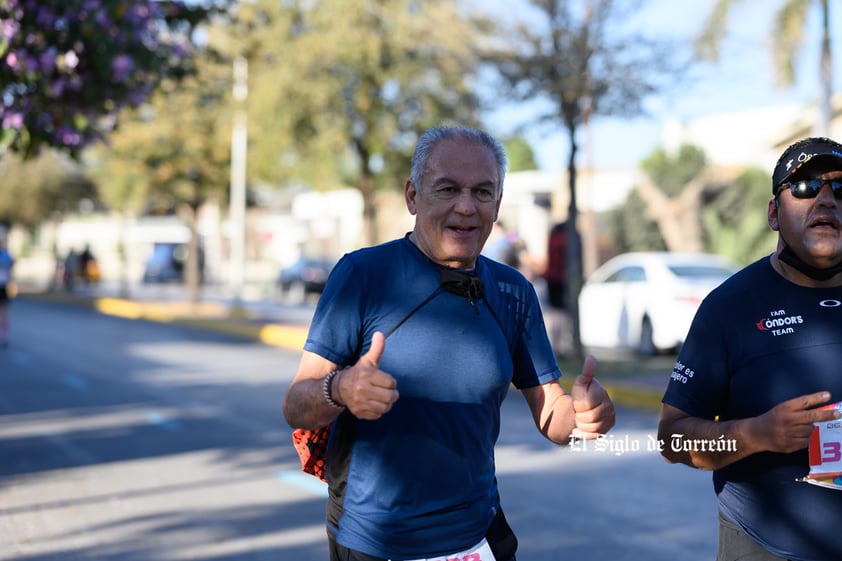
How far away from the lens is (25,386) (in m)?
15.5

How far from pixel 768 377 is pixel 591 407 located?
491 mm

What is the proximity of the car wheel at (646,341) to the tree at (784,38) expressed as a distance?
13.1 ft

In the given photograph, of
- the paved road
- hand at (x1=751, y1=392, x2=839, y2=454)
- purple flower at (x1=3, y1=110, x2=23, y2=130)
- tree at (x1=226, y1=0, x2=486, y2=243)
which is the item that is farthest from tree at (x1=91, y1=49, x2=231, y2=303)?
hand at (x1=751, y1=392, x2=839, y2=454)

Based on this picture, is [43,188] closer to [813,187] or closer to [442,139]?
[442,139]

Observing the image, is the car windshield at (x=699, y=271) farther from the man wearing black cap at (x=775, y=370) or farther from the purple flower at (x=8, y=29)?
the man wearing black cap at (x=775, y=370)

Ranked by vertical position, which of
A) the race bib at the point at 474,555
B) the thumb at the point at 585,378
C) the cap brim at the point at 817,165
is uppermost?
the cap brim at the point at 817,165

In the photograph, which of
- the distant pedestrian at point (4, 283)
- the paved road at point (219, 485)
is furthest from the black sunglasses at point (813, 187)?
the distant pedestrian at point (4, 283)

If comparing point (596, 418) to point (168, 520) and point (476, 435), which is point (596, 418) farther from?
point (168, 520)

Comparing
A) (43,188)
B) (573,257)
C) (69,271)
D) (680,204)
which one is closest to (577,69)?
(573,257)

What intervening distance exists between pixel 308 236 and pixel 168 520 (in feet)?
216

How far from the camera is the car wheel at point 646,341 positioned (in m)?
18.2

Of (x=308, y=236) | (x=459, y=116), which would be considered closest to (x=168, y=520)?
(x=459, y=116)

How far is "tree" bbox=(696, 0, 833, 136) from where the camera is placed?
16.0m

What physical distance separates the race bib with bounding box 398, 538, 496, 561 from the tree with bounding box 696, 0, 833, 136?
13.8m
